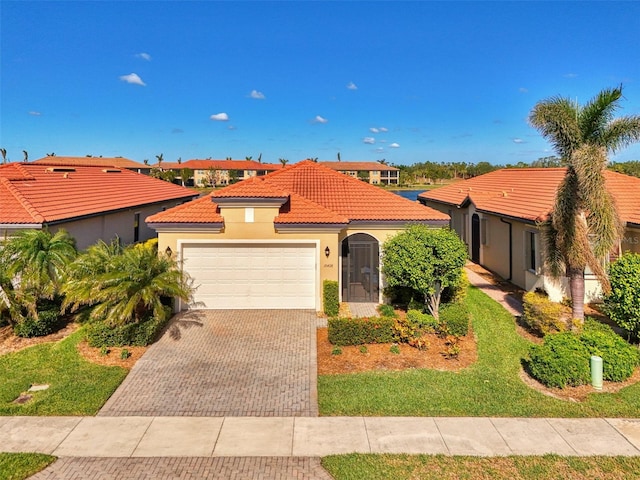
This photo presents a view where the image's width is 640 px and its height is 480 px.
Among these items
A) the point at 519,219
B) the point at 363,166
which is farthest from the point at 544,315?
the point at 363,166

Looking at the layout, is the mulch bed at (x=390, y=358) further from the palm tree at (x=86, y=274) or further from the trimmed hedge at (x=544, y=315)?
the palm tree at (x=86, y=274)

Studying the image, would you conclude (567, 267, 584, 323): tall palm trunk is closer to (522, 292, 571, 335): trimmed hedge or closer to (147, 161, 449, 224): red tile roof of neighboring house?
(522, 292, 571, 335): trimmed hedge

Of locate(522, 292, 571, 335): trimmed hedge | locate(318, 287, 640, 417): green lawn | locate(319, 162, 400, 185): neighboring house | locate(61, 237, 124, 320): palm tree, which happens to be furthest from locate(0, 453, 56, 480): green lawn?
locate(319, 162, 400, 185): neighboring house

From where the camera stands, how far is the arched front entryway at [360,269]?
50.2ft

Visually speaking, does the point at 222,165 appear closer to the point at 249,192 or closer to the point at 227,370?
the point at 249,192

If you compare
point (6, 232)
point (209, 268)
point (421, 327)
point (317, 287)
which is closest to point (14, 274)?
point (6, 232)

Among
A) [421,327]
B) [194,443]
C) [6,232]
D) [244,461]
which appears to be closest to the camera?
[244,461]

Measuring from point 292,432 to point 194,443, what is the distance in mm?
1800

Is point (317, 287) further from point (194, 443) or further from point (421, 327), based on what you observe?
point (194, 443)

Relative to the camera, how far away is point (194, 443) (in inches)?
287

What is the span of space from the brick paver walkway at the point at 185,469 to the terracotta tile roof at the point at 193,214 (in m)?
8.57

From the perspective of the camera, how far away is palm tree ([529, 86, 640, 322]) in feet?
33.8

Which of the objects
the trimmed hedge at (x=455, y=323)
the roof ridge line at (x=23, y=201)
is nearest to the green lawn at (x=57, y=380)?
the roof ridge line at (x=23, y=201)

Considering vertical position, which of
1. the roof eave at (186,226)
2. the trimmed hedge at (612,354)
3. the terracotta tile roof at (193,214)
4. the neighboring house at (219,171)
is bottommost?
the trimmed hedge at (612,354)
